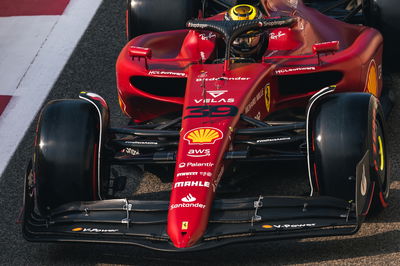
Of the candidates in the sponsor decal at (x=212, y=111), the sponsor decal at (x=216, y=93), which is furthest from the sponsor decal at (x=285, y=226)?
the sponsor decal at (x=216, y=93)

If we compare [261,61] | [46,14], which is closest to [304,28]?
[261,61]

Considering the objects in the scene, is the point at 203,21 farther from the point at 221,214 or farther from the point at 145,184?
the point at 221,214

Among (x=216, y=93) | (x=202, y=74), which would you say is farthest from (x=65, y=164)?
(x=202, y=74)

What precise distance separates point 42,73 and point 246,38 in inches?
128

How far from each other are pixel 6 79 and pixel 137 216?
4523 mm

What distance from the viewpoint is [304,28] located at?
9594mm

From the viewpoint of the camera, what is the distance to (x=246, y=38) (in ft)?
30.0

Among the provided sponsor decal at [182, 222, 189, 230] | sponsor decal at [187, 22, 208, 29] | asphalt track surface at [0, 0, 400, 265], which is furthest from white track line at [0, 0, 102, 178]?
sponsor decal at [182, 222, 189, 230]

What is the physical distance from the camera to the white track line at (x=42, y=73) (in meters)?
10.2

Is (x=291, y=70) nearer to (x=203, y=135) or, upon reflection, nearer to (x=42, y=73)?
(x=203, y=135)

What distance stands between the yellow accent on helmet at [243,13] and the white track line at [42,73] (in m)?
2.43

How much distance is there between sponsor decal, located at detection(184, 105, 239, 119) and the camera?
8133 mm

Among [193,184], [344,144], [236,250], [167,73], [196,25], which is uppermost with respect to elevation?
[344,144]

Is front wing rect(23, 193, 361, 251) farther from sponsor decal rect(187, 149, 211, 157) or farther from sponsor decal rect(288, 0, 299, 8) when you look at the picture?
sponsor decal rect(288, 0, 299, 8)
